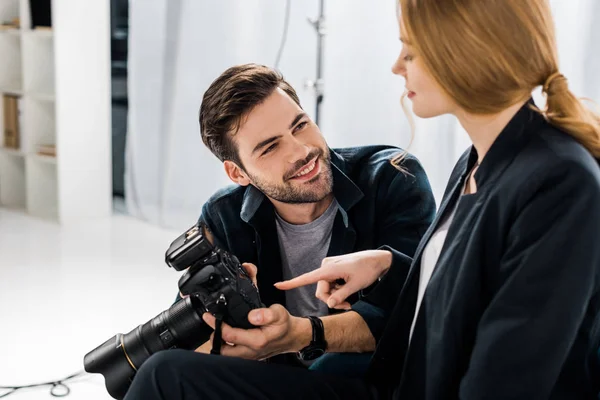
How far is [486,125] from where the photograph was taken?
1.11 meters

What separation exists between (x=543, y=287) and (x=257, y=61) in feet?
9.73

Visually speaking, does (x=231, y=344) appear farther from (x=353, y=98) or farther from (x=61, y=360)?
(x=353, y=98)

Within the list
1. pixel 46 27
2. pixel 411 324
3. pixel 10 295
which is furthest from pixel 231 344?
pixel 46 27

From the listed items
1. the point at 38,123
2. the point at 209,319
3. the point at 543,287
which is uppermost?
the point at 543,287

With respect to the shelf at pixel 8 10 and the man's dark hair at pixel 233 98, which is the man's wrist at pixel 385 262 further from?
the shelf at pixel 8 10

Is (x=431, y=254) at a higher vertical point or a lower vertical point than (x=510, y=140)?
lower

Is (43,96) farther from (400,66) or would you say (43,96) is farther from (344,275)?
(400,66)

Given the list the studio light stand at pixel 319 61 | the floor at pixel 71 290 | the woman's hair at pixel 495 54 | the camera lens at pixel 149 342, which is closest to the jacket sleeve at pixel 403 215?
the camera lens at pixel 149 342

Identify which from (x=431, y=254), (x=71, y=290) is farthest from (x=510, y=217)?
(x=71, y=290)

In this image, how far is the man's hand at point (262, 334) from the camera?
1360 mm

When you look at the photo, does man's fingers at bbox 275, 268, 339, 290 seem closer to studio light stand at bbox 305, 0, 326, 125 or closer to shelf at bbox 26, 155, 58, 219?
studio light stand at bbox 305, 0, 326, 125

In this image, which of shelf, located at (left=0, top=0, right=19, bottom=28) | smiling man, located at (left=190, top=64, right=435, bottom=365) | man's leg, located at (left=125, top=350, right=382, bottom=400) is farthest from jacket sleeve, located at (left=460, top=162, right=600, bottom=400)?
shelf, located at (left=0, top=0, right=19, bottom=28)

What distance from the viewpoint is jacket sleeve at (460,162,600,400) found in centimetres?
96

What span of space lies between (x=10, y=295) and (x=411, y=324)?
2275mm
